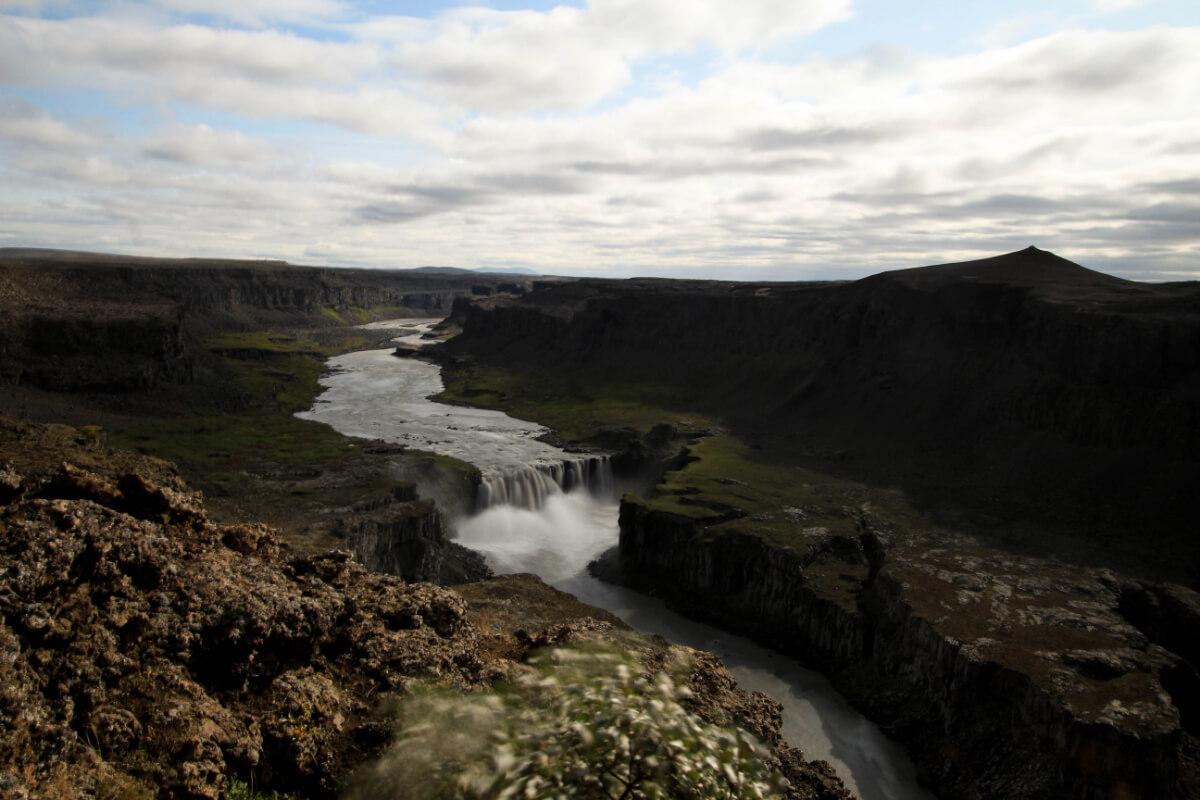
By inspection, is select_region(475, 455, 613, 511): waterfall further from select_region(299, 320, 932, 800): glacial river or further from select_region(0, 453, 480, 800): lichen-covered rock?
select_region(0, 453, 480, 800): lichen-covered rock

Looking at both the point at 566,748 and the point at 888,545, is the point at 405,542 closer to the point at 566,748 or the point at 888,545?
the point at 888,545

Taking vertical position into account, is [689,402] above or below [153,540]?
below

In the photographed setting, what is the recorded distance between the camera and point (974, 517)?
54969 millimetres

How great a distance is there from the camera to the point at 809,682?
140ft

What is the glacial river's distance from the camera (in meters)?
36.9

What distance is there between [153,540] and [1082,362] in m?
72.6

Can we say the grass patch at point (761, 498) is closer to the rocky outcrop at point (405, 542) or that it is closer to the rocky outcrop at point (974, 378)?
the rocky outcrop at point (974, 378)

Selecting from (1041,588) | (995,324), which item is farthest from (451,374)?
(1041,588)

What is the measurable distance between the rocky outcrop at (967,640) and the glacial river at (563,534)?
138 cm

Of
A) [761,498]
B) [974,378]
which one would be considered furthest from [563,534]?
[974,378]

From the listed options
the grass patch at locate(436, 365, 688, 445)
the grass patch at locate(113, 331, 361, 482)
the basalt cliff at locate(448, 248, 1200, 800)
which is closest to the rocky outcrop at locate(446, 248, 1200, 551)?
the basalt cliff at locate(448, 248, 1200, 800)

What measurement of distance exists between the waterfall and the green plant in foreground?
52506 millimetres

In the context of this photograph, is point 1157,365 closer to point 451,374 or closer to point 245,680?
point 245,680

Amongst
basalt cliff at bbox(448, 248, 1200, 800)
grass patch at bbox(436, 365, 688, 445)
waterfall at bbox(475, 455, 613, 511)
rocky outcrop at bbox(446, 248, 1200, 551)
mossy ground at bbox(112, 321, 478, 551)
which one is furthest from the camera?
grass patch at bbox(436, 365, 688, 445)
